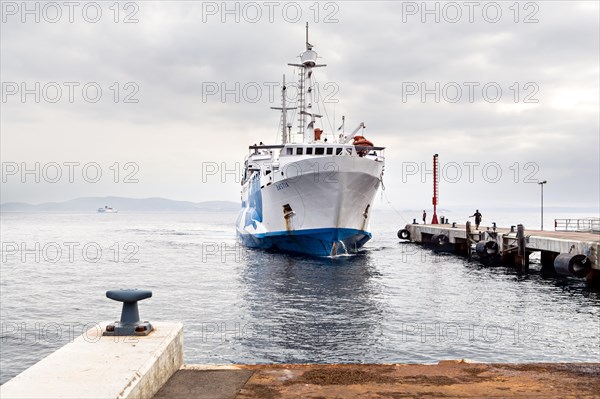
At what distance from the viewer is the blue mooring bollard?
Answer: 20.5 feet

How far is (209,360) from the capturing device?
614 inches

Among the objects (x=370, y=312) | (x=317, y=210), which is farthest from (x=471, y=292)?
(x=317, y=210)

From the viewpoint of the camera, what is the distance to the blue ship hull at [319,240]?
1704 inches

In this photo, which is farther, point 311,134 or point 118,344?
point 311,134

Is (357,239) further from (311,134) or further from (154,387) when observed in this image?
(154,387)

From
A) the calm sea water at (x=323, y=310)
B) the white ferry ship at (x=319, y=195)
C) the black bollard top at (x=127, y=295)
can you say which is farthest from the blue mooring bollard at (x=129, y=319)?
the white ferry ship at (x=319, y=195)

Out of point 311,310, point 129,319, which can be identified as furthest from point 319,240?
point 129,319

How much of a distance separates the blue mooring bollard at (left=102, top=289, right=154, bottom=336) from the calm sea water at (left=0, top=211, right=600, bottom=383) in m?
9.57

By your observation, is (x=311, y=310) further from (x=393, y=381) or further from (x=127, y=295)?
(x=393, y=381)

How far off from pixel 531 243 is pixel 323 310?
2096cm

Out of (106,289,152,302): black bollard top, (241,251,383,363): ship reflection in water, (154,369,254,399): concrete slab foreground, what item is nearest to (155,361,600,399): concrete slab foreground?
(154,369,254,399): concrete slab foreground

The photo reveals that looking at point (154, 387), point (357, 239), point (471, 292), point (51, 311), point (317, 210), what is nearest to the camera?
point (154, 387)

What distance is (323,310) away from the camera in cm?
2289

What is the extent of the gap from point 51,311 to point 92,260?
27853mm
